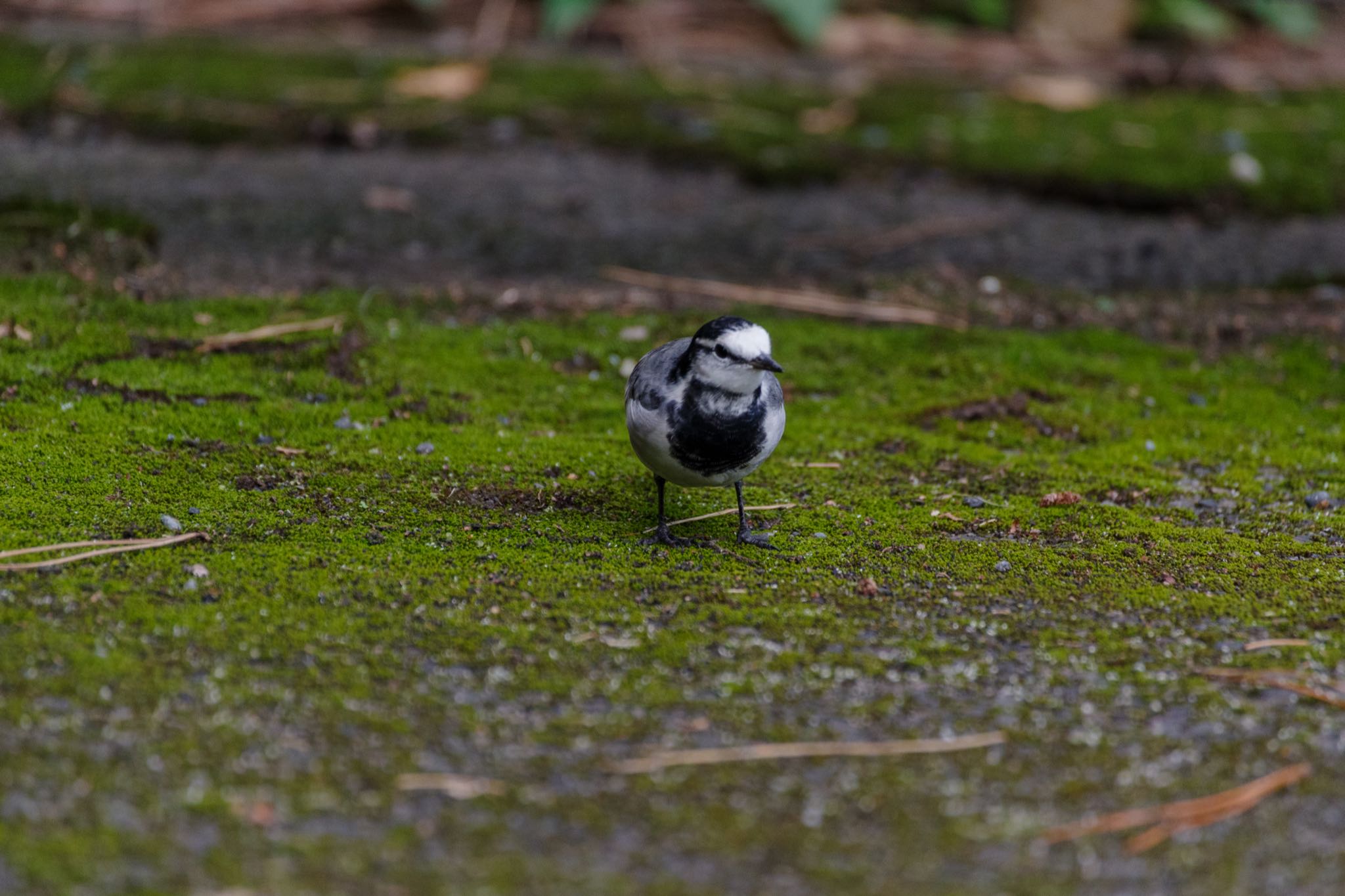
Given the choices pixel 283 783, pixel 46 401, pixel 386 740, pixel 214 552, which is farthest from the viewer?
pixel 46 401

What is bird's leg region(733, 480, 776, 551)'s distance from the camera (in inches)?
171

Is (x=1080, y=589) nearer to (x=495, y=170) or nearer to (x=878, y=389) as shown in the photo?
(x=878, y=389)

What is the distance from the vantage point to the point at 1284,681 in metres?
3.45

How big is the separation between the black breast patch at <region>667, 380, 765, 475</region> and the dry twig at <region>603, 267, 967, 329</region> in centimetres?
223

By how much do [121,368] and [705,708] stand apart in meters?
2.95

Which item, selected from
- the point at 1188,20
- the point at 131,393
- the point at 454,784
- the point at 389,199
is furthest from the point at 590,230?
the point at 1188,20

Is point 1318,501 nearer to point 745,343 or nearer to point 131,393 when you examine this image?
point 745,343

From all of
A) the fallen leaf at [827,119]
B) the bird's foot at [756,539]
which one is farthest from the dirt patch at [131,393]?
the fallen leaf at [827,119]

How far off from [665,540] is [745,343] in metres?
0.69

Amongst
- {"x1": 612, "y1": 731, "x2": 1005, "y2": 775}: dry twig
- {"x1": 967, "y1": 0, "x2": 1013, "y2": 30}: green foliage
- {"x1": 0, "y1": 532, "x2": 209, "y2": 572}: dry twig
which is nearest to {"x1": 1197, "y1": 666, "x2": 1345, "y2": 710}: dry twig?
{"x1": 612, "y1": 731, "x2": 1005, "y2": 775}: dry twig

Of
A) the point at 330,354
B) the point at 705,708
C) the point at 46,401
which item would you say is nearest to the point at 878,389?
the point at 330,354

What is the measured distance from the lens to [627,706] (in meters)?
3.25

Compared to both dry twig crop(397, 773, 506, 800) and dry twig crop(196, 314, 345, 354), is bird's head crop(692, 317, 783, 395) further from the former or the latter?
dry twig crop(196, 314, 345, 354)

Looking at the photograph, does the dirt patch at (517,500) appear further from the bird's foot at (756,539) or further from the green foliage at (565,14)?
the green foliage at (565,14)
